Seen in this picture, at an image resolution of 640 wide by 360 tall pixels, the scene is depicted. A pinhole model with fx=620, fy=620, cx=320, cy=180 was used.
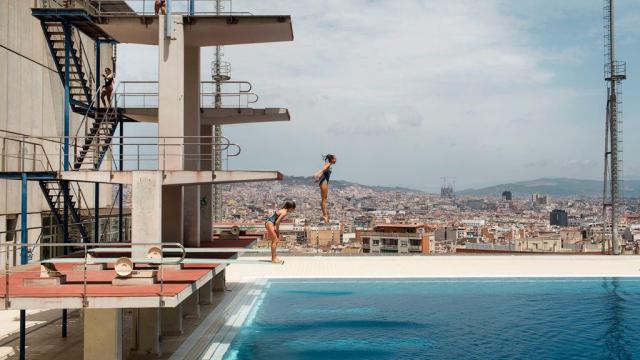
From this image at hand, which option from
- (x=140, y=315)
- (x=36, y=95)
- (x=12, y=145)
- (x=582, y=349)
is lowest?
(x=582, y=349)

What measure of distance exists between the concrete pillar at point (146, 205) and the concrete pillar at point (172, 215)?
296 cm

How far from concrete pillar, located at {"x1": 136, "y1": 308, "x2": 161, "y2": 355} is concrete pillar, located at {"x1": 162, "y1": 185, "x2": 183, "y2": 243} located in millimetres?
3753

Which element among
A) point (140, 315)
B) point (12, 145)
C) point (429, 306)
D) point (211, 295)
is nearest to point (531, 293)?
point (429, 306)

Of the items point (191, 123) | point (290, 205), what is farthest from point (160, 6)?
point (290, 205)

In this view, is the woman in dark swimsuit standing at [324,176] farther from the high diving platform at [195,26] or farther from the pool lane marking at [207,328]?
the high diving platform at [195,26]

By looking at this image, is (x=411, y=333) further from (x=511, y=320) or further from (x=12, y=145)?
(x=12, y=145)

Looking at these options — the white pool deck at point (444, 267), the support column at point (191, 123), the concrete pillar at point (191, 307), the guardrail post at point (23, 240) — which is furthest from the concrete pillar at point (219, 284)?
the guardrail post at point (23, 240)

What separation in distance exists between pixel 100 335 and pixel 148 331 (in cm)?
236

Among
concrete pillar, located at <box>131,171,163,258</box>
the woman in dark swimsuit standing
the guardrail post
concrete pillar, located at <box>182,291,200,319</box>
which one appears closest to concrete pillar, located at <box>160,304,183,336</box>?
concrete pillar, located at <box>182,291,200,319</box>

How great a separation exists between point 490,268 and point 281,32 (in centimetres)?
1595

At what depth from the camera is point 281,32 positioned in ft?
55.6

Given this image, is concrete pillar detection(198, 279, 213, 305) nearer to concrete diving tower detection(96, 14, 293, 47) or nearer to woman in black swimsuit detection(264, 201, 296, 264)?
woman in black swimsuit detection(264, 201, 296, 264)

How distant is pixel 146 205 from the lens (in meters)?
13.4

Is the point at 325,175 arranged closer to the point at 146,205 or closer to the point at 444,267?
the point at 146,205
